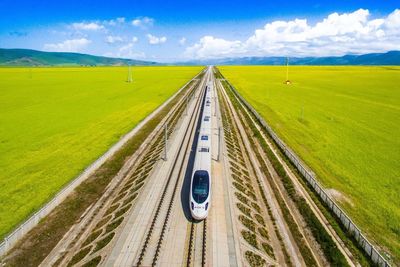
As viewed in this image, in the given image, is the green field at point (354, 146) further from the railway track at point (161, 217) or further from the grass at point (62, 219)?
the grass at point (62, 219)

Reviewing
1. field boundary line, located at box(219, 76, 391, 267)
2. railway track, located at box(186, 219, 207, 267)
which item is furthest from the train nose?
field boundary line, located at box(219, 76, 391, 267)

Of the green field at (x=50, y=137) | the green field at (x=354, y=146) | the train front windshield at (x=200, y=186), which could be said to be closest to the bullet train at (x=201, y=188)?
the train front windshield at (x=200, y=186)

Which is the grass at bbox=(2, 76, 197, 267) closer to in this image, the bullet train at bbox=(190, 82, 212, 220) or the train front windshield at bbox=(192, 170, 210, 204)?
the bullet train at bbox=(190, 82, 212, 220)

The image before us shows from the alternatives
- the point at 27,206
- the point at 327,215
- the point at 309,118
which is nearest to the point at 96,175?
the point at 27,206

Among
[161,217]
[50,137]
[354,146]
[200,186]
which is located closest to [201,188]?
[200,186]

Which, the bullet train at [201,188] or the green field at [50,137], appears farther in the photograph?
the green field at [50,137]

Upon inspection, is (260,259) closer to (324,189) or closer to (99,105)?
(324,189)

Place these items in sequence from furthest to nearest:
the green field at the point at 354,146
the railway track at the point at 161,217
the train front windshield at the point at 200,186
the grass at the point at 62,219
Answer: the green field at the point at 354,146
the train front windshield at the point at 200,186
the grass at the point at 62,219
the railway track at the point at 161,217

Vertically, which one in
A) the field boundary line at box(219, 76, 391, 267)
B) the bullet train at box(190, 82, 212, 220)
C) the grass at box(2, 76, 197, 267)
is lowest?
the grass at box(2, 76, 197, 267)

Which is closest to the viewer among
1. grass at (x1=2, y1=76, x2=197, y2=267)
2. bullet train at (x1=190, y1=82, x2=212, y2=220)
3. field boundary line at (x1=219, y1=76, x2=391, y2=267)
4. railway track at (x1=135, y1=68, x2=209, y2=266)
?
railway track at (x1=135, y1=68, x2=209, y2=266)
